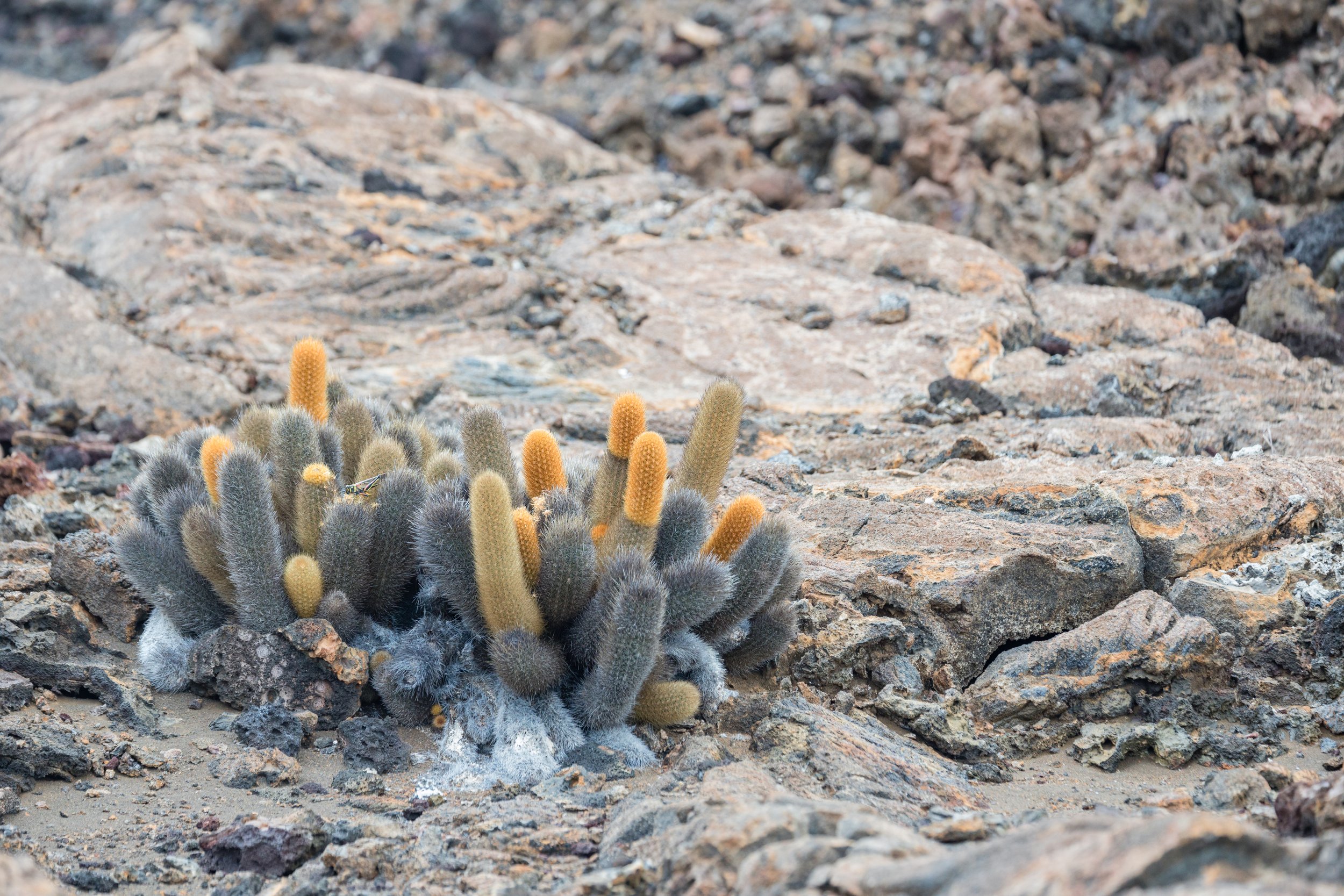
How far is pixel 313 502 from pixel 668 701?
1.47m

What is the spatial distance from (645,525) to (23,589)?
260 centimetres

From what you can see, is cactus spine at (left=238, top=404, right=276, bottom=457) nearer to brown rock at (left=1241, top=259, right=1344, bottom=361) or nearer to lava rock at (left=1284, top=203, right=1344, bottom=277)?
brown rock at (left=1241, top=259, right=1344, bottom=361)

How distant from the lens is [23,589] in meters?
4.77

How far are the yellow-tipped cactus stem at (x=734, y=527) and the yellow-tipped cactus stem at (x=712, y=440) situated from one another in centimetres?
22

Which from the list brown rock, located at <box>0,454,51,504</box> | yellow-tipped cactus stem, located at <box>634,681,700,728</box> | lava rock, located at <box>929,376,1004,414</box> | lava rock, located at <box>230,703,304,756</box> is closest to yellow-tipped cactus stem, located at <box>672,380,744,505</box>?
yellow-tipped cactus stem, located at <box>634,681,700,728</box>

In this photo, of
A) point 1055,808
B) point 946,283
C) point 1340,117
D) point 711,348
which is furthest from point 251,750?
point 1340,117

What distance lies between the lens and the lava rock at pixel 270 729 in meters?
3.98

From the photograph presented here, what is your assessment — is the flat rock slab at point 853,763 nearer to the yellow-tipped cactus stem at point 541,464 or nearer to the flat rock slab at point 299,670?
the yellow-tipped cactus stem at point 541,464

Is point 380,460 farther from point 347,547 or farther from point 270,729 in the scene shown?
point 270,729

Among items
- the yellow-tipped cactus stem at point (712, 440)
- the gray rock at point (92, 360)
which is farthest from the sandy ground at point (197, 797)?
the gray rock at point (92, 360)

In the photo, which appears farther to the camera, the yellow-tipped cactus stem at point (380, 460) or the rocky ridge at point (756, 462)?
the yellow-tipped cactus stem at point (380, 460)

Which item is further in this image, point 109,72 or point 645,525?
point 109,72

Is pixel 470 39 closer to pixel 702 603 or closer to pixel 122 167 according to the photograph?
pixel 122 167

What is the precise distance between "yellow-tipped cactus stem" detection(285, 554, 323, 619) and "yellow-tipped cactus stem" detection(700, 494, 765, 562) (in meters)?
1.37
